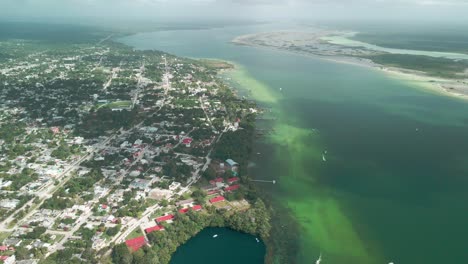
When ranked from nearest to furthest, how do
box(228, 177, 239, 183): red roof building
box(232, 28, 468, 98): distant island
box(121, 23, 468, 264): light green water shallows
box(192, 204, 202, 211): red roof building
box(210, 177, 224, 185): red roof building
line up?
1. box(121, 23, 468, 264): light green water shallows
2. box(192, 204, 202, 211): red roof building
3. box(210, 177, 224, 185): red roof building
4. box(228, 177, 239, 183): red roof building
5. box(232, 28, 468, 98): distant island

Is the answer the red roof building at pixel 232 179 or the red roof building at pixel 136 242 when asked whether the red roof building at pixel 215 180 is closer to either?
the red roof building at pixel 232 179

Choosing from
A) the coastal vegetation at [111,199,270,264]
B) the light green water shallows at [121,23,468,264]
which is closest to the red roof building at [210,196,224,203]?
the coastal vegetation at [111,199,270,264]

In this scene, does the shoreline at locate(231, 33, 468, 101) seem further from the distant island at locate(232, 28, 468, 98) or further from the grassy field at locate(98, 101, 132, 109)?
the grassy field at locate(98, 101, 132, 109)

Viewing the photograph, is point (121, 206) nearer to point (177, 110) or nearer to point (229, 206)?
point (229, 206)

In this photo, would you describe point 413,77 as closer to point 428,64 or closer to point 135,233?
point 428,64

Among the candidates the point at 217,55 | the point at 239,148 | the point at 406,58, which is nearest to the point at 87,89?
the point at 239,148

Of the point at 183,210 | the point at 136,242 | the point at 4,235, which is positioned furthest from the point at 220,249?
the point at 4,235

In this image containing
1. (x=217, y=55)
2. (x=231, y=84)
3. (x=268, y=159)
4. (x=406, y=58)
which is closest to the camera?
(x=268, y=159)
